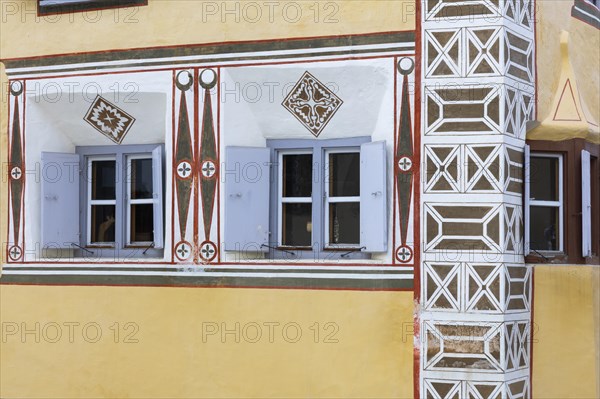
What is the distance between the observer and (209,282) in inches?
405

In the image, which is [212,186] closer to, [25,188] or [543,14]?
[25,188]

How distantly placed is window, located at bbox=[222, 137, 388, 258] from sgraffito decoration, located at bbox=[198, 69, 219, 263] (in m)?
0.15

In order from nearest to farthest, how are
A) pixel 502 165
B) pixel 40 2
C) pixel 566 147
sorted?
pixel 502 165 < pixel 566 147 < pixel 40 2

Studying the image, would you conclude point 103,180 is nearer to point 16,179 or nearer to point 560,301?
point 16,179

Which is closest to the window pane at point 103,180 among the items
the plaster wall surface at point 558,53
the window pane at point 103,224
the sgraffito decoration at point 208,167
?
the window pane at point 103,224

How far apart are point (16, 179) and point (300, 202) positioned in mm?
3069

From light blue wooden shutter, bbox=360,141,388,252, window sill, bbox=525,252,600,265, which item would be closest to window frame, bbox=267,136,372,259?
light blue wooden shutter, bbox=360,141,388,252

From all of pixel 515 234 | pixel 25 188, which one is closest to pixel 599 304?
pixel 515 234

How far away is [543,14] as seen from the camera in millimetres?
10164

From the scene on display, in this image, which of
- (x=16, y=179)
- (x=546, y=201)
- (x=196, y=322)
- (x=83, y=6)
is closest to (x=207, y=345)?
(x=196, y=322)

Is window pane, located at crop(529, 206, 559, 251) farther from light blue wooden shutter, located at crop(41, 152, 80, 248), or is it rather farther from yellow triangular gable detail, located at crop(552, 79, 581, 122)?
light blue wooden shutter, located at crop(41, 152, 80, 248)

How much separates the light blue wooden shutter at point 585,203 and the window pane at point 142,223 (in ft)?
13.9

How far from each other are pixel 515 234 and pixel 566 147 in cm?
109

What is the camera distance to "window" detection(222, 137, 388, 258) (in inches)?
403
